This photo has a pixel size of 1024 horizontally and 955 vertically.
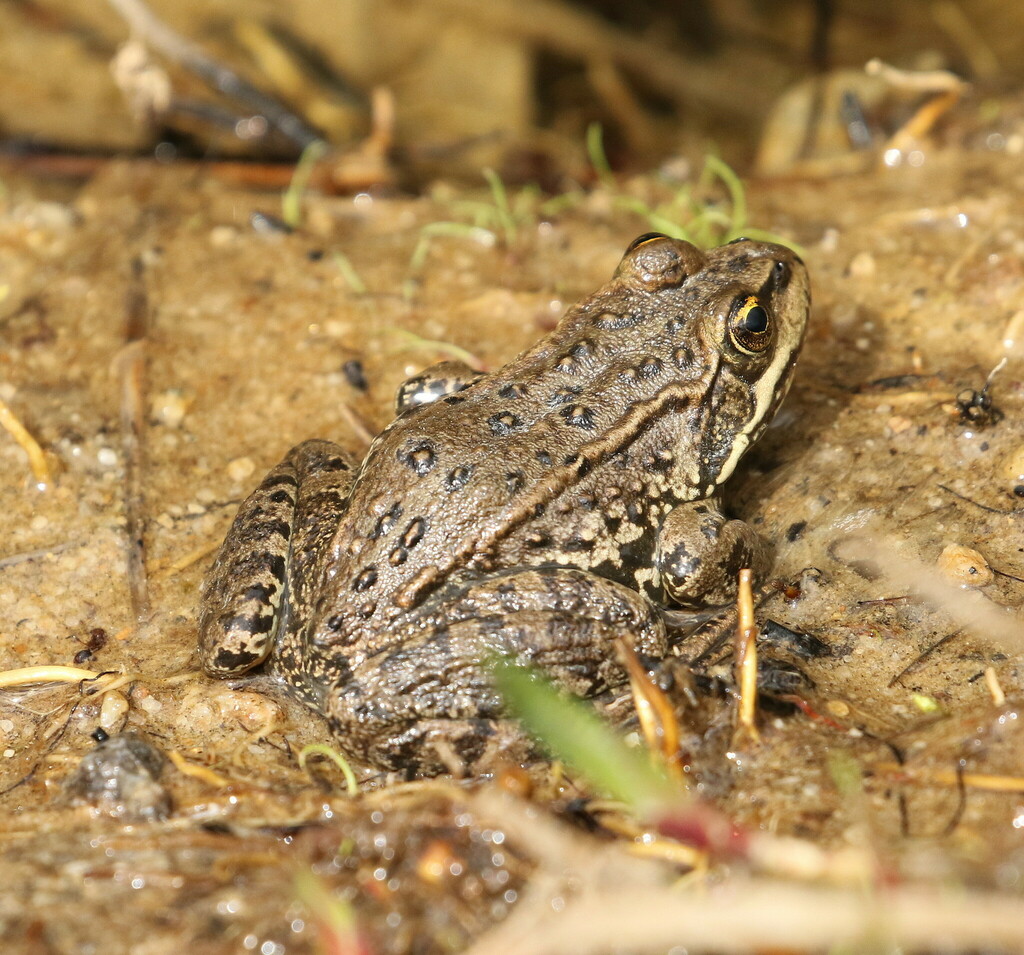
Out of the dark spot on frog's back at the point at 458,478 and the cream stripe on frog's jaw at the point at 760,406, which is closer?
the dark spot on frog's back at the point at 458,478

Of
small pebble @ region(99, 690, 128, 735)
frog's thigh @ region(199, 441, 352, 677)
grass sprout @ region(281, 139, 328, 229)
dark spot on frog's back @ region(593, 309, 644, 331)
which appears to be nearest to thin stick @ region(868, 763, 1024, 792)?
dark spot on frog's back @ region(593, 309, 644, 331)

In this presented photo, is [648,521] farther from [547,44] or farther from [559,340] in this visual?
[547,44]

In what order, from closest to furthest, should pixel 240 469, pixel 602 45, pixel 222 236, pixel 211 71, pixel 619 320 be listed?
pixel 619 320, pixel 240 469, pixel 222 236, pixel 211 71, pixel 602 45

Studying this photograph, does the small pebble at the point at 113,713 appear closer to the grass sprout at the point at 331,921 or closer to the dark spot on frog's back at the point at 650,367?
the grass sprout at the point at 331,921

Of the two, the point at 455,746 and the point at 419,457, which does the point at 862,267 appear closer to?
the point at 419,457

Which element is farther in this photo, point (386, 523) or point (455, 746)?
point (386, 523)

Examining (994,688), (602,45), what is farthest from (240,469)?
(602,45)

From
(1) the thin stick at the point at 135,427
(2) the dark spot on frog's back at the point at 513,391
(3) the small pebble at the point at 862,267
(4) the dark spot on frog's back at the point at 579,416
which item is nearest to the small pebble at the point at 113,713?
(1) the thin stick at the point at 135,427

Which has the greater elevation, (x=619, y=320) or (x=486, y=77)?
(x=486, y=77)
